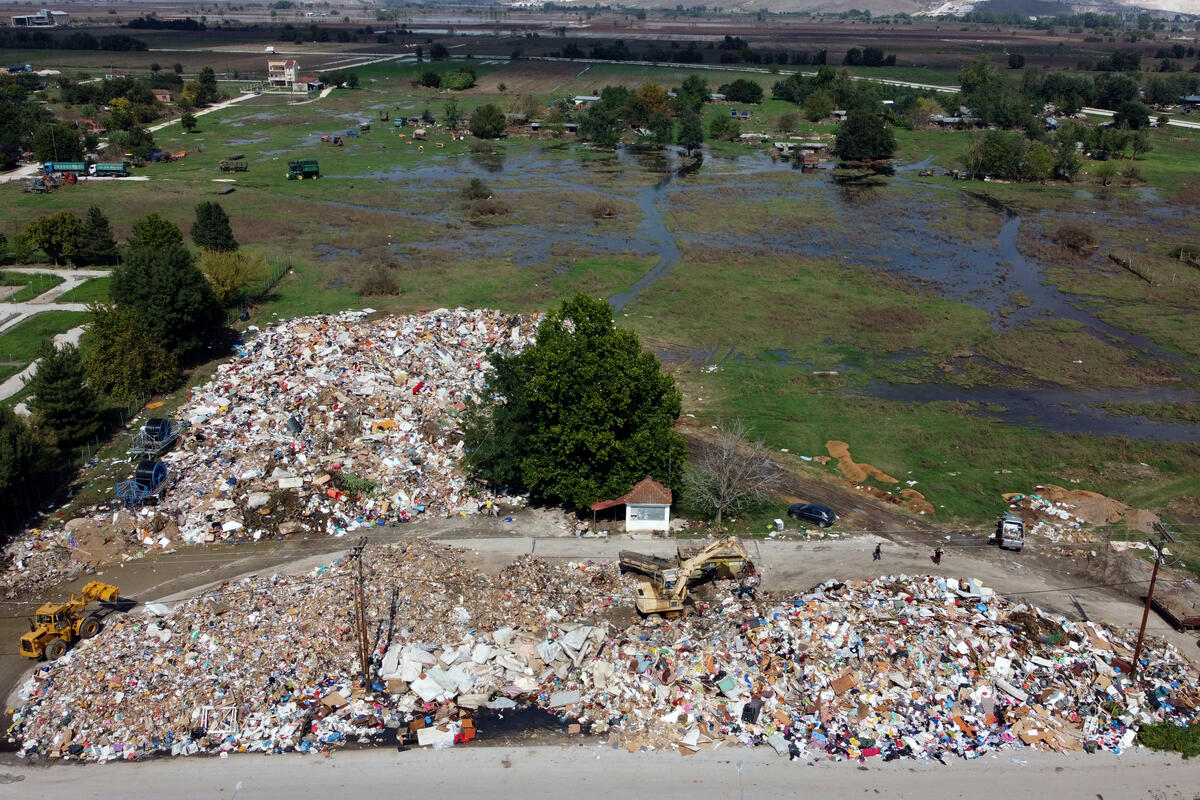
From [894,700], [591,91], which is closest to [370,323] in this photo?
[894,700]

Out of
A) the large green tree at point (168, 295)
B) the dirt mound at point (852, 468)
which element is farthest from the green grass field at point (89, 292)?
the dirt mound at point (852, 468)

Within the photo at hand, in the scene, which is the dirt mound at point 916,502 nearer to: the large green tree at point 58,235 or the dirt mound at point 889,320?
the dirt mound at point 889,320

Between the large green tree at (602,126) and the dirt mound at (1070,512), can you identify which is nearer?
the dirt mound at (1070,512)

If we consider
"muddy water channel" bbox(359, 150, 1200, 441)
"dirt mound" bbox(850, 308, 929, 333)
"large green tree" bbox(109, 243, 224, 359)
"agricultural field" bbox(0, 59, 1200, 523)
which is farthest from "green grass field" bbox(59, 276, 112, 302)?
"dirt mound" bbox(850, 308, 929, 333)

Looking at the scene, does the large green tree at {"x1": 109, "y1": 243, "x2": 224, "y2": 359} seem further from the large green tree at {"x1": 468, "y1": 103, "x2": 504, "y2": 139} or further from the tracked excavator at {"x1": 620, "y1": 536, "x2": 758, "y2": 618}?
the large green tree at {"x1": 468, "y1": 103, "x2": 504, "y2": 139}

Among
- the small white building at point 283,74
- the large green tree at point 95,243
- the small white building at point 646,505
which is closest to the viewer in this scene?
the small white building at point 646,505

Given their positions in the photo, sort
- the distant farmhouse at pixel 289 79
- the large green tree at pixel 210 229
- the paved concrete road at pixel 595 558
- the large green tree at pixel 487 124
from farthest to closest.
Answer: the distant farmhouse at pixel 289 79 < the large green tree at pixel 487 124 < the large green tree at pixel 210 229 < the paved concrete road at pixel 595 558

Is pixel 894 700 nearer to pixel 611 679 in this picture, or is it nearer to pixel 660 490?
pixel 611 679
